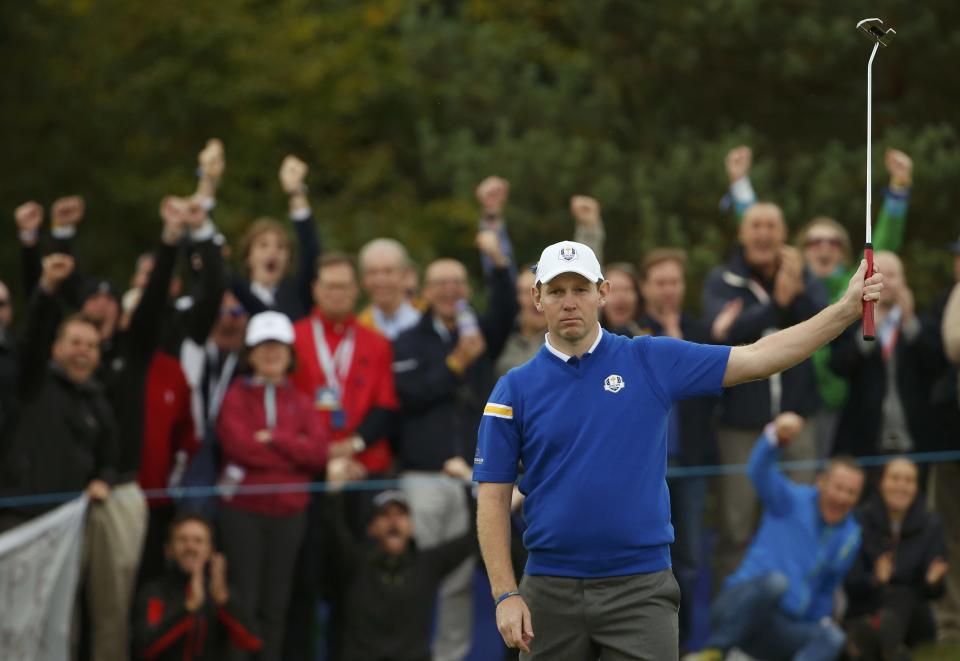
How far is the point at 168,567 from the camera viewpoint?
36.4 ft

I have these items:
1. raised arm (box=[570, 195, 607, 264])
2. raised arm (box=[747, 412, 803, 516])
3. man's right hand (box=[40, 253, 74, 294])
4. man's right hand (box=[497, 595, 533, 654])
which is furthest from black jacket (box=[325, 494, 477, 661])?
man's right hand (box=[497, 595, 533, 654])

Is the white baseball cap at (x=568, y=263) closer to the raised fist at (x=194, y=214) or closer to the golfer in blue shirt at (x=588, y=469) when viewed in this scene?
the golfer in blue shirt at (x=588, y=469)

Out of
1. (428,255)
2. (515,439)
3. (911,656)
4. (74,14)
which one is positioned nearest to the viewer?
(515,439)

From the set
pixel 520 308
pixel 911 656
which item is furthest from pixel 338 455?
pixel 911 656

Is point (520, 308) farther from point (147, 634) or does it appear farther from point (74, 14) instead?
point (74, 14)

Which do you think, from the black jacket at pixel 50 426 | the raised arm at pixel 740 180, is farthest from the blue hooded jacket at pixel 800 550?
the black jacket at pixel 50 426

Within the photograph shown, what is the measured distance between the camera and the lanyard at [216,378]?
1155 centimetres

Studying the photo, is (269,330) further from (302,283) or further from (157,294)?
(302,283)

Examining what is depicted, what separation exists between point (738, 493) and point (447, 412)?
1889 millimetres

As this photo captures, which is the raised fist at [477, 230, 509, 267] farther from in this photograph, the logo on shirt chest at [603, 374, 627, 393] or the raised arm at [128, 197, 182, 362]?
the logo on shirt chest at [603, 374, 627, 393]

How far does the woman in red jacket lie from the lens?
11180 mm

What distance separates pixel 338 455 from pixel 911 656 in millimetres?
3689

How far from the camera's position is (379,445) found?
38.5ft

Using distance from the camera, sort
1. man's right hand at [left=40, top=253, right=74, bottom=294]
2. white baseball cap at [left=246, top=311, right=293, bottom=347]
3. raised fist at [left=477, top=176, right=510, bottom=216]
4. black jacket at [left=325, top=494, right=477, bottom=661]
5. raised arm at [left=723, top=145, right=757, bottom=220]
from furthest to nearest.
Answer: raised arm at [left=723, top=145, right=757, bottom=220] → raised fist at [left=477, top=176, right=510, bottom=216] → black jacket at [left=325, top=494, right=477, bottom=661] → white baseball cap at [left=246, top=311, right=293, bottom=347] → man's right hand at [left=40, top=253, right=74, bottom=294]
